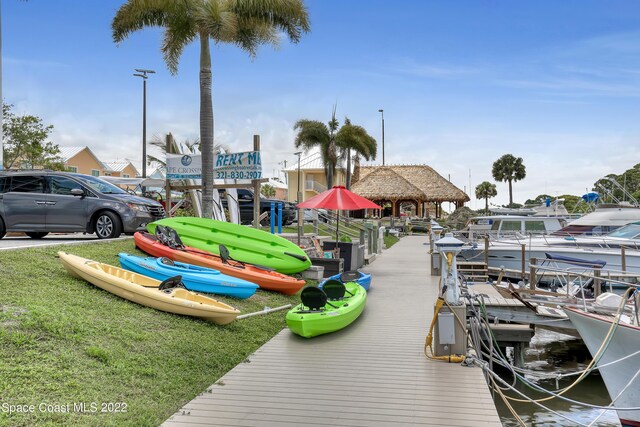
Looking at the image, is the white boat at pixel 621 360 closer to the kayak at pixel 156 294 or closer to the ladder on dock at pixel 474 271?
the kayak at pixel 156 294

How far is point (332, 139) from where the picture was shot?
43.7 m

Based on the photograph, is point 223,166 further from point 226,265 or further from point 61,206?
point 226,265

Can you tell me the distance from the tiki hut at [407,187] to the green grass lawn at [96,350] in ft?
140

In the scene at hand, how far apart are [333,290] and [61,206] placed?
7.68 metres

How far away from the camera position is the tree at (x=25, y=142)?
3794 cm

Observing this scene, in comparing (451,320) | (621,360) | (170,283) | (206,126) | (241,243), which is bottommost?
(621,360)

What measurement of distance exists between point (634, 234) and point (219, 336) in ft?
52.9

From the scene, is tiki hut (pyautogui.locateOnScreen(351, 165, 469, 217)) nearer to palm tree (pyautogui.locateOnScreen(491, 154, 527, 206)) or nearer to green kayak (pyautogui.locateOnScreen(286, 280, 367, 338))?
palm tree (pyautogui.locateOnScreen(491, 154, 527, 206))

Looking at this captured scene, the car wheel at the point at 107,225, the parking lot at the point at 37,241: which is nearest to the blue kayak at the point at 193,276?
the parking lot at the point at 37,241

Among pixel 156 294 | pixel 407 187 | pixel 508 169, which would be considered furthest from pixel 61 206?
pixel 508 169

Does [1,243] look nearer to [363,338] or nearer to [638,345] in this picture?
[363,338]

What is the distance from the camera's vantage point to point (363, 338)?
9.87 meters

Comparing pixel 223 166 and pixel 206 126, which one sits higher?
pixel 206 126

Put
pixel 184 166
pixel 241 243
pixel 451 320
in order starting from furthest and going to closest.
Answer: pixel 184 166
pixel 241 243
pixel 451 320
